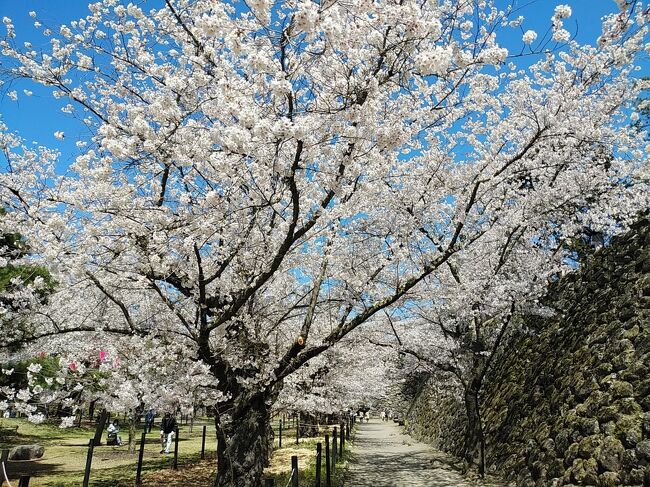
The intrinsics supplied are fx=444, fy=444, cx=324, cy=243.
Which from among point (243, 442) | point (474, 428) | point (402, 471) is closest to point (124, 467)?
point (402, 471)

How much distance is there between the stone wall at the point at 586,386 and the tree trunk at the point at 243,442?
20.2ft

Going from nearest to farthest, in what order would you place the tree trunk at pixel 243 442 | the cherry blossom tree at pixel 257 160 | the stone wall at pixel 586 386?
the cherry blossom tree at pixel 257 160, the tree trunk at pixel 243 442, the stone wall at pixel 586 386

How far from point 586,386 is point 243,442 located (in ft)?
24.8

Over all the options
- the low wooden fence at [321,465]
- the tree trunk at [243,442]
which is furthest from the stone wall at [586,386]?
the tree trunk at [243,442]

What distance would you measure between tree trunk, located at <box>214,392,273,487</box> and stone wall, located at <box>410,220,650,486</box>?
20.2ft

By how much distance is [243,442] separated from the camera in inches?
293

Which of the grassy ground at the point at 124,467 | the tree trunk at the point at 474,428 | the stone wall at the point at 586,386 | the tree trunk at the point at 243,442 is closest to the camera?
the tree trunk at the point at 243,442

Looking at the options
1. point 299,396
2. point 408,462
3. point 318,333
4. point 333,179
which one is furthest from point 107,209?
point 408,462

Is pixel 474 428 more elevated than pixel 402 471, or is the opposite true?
pixel 474 428

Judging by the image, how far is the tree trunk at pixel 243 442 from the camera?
290 inches

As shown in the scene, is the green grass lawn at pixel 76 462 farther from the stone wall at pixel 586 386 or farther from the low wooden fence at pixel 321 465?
the stone wall at pixel 586 386

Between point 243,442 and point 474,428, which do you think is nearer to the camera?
point 243,442

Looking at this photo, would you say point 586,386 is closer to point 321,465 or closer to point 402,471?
point 402,471

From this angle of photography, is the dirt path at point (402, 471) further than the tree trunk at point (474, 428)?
No
